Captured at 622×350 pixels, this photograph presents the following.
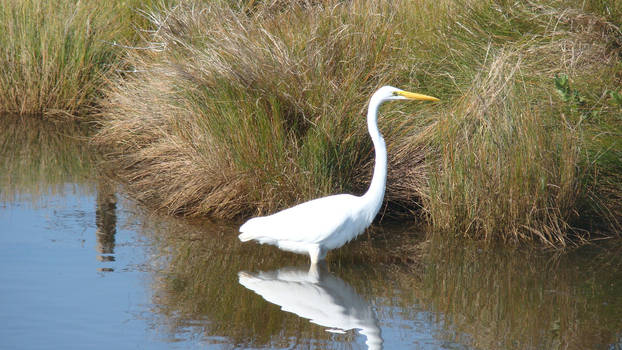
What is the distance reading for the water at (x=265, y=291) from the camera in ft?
14.4

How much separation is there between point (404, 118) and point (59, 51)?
510cm

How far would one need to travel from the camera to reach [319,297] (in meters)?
5.04

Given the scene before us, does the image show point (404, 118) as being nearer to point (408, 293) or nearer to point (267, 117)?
point (267, 117)

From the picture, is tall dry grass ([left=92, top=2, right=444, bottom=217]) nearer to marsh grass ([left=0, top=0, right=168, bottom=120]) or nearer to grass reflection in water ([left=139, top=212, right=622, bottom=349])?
grass reflection in water ([left=139, top=212, right=622, bottom=349])

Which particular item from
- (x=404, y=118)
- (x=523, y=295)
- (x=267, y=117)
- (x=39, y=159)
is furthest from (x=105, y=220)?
(x=523, y=295)

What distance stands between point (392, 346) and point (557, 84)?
9.86ft

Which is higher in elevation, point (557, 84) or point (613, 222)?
point (557, 84)

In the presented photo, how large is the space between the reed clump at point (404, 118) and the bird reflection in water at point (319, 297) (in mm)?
1141

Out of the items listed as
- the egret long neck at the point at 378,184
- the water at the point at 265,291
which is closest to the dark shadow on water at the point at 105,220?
the water at the point at 265,291

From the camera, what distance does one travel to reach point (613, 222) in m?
6.52

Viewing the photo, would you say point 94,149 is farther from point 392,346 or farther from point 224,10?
point 392,346

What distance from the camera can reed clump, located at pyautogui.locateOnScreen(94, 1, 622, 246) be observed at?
19.8ft

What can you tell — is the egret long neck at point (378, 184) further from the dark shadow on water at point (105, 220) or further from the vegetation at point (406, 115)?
the dark shadow on water at point (105, 220)

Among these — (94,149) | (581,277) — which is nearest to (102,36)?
(94,149)
